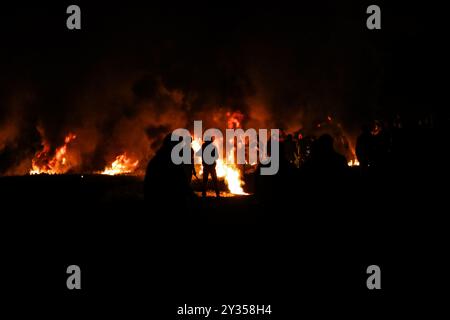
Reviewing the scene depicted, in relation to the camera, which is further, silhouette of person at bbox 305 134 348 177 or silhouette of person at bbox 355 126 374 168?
silhouette of person at bbox 355 126 374 168

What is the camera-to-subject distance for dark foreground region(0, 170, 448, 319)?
421 centimetres

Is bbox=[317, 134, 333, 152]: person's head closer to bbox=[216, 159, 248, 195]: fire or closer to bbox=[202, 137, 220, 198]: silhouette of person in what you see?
bbox=[202, 137, 220, 198]: silhouette of person

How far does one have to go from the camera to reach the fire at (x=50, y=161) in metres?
19.8

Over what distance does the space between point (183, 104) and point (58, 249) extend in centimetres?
1601

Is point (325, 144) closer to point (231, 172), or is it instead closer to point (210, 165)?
point (210, 165)

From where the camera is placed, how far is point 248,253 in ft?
17.8

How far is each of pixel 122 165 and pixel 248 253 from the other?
1582cm

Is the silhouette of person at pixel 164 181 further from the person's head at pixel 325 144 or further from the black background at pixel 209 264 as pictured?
the person's head at pixel 325 144

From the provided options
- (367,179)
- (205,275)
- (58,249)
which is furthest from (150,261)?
(367,179)

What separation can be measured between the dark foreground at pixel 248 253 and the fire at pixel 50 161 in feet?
Result: 40.6

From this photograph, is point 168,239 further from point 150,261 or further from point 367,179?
point 367,179

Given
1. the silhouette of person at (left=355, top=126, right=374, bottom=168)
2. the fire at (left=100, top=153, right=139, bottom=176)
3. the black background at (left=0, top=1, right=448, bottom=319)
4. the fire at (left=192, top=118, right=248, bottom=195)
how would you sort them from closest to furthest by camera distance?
the black background at (left=0, top=1, right=448, bottom=319)
the silhouette of person at (left=355, top=126, right=374, bottom=168)
the fire at (left=192, top=118, right=248, bottom=195)
the fire at (left=100, top=153, right=139, bottom=176)

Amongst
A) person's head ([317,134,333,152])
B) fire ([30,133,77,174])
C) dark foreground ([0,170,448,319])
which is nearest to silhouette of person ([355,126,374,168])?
dark foreground ([0,170,448,319])

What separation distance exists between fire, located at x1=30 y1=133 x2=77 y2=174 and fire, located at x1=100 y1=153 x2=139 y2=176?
7.67 feet
